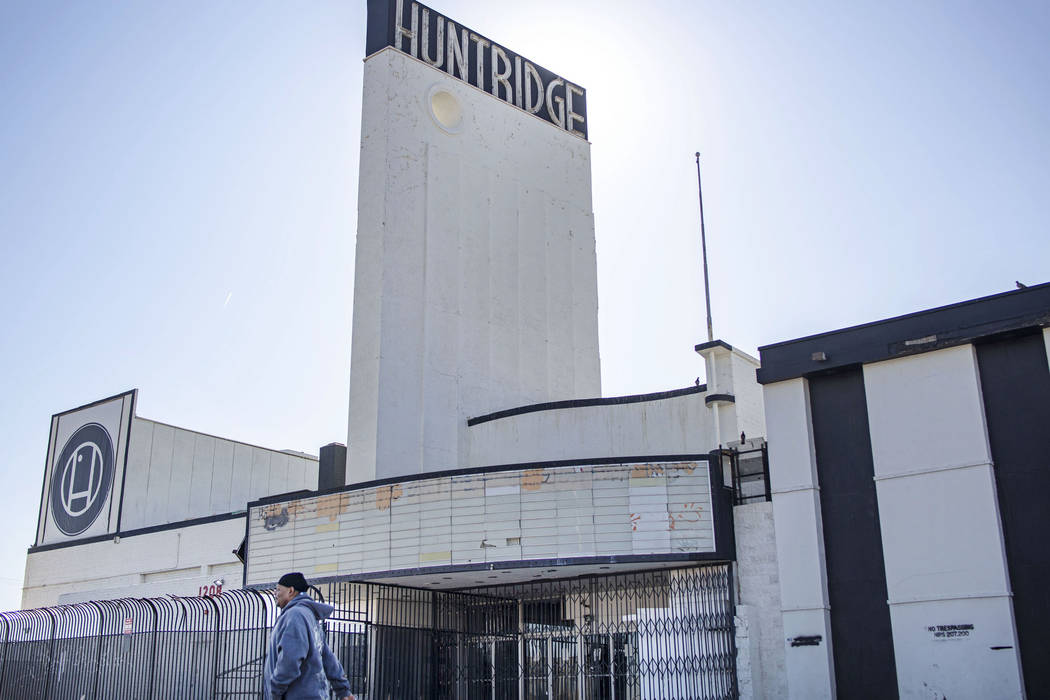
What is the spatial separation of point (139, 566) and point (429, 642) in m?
13.9

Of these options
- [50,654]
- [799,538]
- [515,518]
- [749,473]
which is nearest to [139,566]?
[50,654]

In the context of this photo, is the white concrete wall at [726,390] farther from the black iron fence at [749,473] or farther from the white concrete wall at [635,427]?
the black iron fence at [749,473]

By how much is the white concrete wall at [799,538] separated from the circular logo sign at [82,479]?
2499 centimetres

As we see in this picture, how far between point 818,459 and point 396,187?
48.6 ft

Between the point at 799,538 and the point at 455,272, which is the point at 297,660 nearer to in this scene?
the point at 799,538

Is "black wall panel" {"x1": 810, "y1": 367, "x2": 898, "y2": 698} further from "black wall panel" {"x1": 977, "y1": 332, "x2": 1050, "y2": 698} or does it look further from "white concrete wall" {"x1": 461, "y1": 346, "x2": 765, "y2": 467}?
"white concrete wall" {"x1": 461, "y1": 346, "x2": 765, "y2": 467}

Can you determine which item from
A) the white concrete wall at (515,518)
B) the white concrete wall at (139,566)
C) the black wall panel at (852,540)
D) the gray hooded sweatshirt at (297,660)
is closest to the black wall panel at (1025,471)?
the black wall panel at (852,540)

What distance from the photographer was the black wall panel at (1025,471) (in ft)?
51.0

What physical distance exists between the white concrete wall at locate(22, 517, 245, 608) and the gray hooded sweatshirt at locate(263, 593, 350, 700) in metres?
21.1

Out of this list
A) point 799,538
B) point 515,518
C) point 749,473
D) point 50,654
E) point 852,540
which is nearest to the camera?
point 852,540

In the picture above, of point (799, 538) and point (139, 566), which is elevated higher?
point (139, 566)

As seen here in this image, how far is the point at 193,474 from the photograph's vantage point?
37406 millimetres

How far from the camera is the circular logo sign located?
3606 cm

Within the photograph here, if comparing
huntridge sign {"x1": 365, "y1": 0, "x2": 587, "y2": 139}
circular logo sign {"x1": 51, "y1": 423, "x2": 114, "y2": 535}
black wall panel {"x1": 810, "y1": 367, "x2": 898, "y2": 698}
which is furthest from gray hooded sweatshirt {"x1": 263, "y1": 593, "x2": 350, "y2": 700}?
circular logo sign {"x1": 51, "y1": 423, "x2": 114, "y2": 535}
